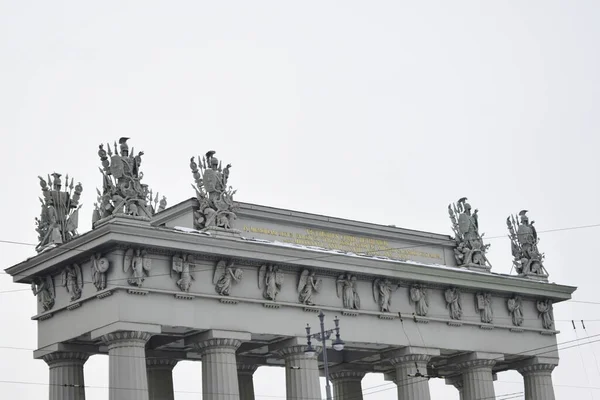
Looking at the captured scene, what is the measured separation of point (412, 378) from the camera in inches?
2122

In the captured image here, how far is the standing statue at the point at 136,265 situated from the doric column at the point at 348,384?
52.3 ft

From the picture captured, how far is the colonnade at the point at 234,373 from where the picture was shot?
45.2 meters

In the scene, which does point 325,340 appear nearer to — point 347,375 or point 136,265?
point 136,265

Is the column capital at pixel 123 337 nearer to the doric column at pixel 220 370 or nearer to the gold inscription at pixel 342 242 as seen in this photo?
the doric column at pixel 220 370

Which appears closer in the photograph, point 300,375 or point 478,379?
point 300,375

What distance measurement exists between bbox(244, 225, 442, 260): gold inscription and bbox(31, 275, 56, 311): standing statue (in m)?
7.71

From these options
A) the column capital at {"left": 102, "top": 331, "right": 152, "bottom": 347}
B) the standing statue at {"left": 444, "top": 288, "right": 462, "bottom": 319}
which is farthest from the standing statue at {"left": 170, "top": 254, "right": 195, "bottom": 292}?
the standing statue at {"left": 444, "top": 288, "right": 462, "bottom": 319}

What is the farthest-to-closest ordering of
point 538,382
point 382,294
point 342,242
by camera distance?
point 538,382 < point 342,242 < point 382,294

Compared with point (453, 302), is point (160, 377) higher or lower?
lower

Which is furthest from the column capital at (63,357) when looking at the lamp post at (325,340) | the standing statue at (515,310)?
the standing statue at (515,310)

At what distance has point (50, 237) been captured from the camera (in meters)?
48.5

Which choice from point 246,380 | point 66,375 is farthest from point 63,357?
point 246,380

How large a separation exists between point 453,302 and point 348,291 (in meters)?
5.89

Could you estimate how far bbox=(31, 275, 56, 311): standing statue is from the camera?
159ft
